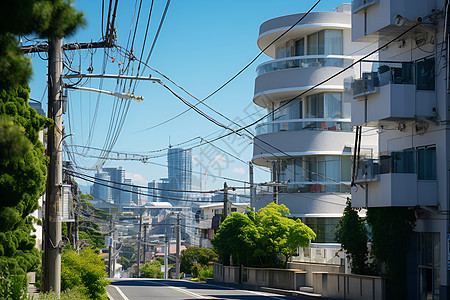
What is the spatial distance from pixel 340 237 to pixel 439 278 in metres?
6.05

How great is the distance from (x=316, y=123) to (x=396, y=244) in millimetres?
22049

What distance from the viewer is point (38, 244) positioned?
4256 cm

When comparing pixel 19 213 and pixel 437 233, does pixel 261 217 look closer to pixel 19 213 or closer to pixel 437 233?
pixel 437 233

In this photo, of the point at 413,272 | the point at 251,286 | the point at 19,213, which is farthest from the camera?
the point at 251,286

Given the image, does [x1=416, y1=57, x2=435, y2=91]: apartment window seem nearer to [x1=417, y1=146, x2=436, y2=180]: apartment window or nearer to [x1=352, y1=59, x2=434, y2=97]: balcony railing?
[x1=352, y1=59, x2=434, y2=97]: balcony railing

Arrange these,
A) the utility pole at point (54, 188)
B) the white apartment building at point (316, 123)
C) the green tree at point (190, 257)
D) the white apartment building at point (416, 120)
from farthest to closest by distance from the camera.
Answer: the green tree at point (190, 257)
the white apartment building at point (316, 123)
the white apartment building at point (416, 120)
the utility pole at point (54, 188)

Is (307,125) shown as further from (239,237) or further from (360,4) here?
(360,4)

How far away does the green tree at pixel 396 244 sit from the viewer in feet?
86.5

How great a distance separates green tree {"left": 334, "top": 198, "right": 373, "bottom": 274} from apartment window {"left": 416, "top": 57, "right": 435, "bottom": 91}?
279 inches

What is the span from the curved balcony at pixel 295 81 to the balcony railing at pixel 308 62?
26cm

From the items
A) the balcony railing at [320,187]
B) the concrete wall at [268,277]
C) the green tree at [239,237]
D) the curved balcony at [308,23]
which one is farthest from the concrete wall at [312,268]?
the curved balcony at [308,23]

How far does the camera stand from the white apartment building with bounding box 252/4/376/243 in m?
47.3

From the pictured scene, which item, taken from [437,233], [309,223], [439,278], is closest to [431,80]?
[437,233]

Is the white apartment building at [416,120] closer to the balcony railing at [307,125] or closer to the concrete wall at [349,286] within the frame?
the concrete wall at [349,286]
